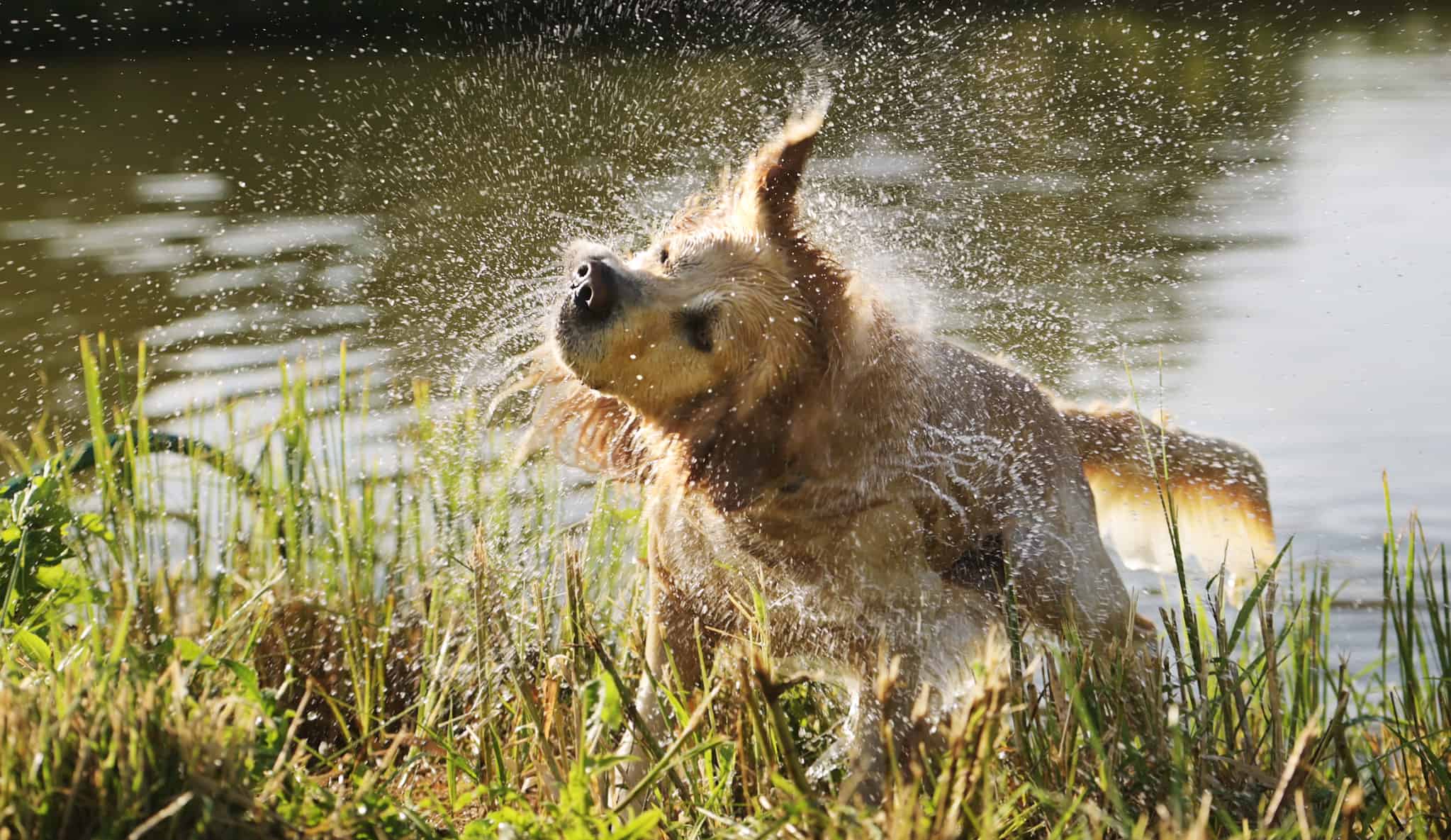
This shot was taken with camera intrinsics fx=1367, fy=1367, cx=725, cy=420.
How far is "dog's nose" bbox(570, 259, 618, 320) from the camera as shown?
9.21 feet

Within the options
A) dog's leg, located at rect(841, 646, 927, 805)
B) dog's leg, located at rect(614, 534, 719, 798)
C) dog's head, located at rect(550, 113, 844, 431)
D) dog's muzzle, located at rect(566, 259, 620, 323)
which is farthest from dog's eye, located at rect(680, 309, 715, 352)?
dog's leg, located at rect(841, 646, 927, 805)

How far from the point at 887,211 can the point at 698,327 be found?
5.16m

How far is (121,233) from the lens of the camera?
29.8ft

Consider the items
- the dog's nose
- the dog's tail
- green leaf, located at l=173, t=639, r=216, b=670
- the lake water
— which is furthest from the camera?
the lake water

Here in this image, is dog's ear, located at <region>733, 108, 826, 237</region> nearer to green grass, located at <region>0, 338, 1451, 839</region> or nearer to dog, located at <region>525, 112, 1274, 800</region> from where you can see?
dog, located at <region>525, 112, 1274, 800</region>

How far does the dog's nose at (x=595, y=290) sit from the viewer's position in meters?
2.81

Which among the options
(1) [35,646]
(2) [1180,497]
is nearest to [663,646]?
(1) [35,646]

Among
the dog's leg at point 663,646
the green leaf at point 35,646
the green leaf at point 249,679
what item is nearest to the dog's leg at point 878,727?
the dog's leg at point 663,646

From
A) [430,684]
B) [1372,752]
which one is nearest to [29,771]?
[430,684]

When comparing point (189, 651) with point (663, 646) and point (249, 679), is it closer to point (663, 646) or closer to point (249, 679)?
point (249, 679)

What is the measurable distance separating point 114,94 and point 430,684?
46.1 ft

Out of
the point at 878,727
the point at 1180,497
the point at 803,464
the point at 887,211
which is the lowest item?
the point at 878,727

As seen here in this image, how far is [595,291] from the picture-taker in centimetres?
281

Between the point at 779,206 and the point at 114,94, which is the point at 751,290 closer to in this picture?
the point at 779,206
